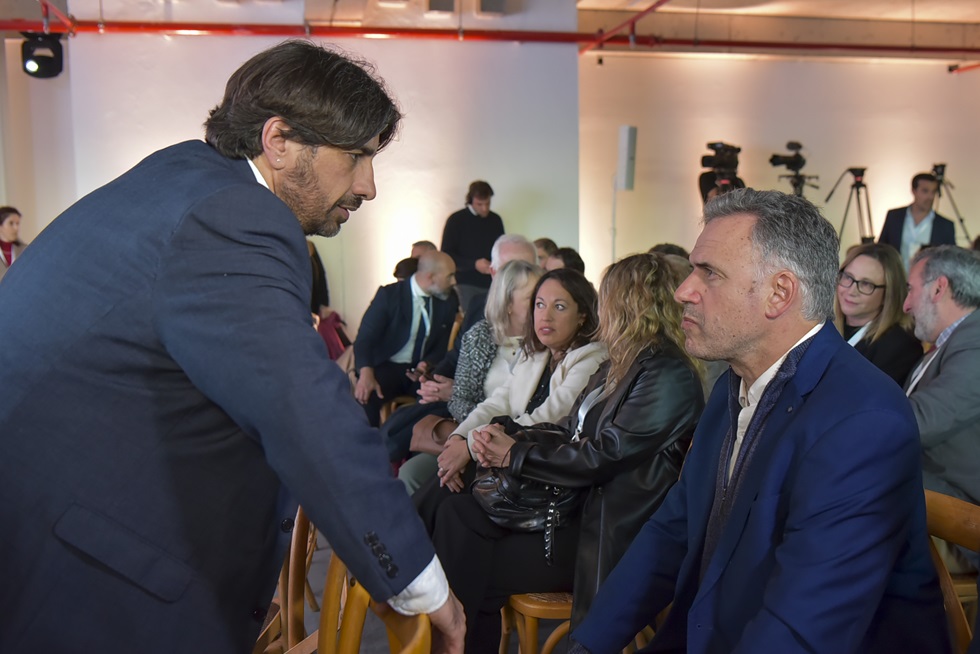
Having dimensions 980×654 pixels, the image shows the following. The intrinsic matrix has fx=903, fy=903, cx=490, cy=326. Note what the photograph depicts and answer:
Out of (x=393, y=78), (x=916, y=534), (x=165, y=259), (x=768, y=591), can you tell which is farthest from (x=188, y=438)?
(x=393, y=78)

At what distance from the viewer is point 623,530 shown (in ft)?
7.23

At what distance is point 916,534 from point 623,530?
35.8 inches

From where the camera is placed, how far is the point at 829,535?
4.17ft

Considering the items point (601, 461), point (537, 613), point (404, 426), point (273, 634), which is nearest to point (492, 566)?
point (537, 613)

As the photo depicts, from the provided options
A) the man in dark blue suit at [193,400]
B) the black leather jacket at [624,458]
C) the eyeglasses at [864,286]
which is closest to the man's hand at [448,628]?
the man in dark blue suit at [193,400]

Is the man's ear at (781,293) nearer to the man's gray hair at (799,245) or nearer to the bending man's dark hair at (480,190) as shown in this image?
the man's gray hair at (799,245)

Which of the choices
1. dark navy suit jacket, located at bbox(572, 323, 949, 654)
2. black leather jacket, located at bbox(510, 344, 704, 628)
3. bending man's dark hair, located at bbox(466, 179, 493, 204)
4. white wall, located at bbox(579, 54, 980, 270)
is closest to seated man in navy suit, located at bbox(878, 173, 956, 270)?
white wall, located at bbox(579, 54, 980, 270)

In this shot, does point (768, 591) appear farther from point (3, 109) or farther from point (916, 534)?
point (3, 109)

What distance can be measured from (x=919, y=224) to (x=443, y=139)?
4.29 meters

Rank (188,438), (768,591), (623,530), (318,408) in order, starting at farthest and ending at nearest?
(623,530), (768,591), (188,438), (318,408)

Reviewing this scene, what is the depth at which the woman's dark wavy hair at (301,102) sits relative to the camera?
1155 mm

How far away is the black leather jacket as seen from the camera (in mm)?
2197

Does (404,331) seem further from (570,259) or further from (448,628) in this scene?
(448,628)

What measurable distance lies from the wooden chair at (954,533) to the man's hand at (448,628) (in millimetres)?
826
